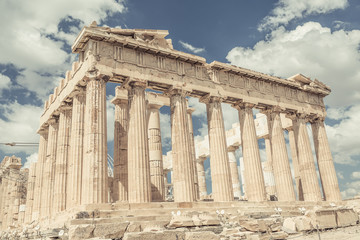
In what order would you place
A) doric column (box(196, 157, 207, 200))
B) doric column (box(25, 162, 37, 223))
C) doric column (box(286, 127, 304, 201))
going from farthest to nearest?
doric column (box(196, 157, 207, 200)), doric column (box(286, 127, 304, 201)), doric column (box(25, 162, 37, 223))

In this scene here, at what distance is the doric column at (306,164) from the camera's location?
2948 centimetres

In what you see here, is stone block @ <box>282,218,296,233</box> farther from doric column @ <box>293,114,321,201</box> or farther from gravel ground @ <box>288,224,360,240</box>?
doric column @ <box>293,114,321,201</box>

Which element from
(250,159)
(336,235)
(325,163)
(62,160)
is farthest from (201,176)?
(336,235)

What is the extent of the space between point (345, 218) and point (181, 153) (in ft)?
34.2

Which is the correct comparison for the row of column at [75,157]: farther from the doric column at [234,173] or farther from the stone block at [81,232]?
the doric column at [234,173]

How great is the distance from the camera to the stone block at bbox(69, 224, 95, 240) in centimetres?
1192

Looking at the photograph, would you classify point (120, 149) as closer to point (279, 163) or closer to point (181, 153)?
point (181, 153)

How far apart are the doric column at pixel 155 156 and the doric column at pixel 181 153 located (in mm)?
2811

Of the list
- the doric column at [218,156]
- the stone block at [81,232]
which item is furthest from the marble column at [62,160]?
the stone block at [81,232]

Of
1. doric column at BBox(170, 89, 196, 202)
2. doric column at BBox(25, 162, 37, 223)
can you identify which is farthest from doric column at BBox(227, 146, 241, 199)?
doric column at BBox(25, 162, 37, 223)

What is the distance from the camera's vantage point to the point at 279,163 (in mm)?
28469

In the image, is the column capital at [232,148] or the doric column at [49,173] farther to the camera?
the column capital at [232,148]

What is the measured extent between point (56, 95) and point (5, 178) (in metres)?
22.2

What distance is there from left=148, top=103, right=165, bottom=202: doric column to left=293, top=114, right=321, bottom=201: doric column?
12.6 metres
